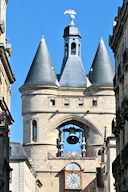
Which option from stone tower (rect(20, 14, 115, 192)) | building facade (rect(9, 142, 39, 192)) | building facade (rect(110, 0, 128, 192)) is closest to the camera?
building facade (rect(110, 0, 128, 192))

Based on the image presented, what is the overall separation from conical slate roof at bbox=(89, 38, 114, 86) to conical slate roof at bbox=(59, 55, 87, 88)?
1.17m

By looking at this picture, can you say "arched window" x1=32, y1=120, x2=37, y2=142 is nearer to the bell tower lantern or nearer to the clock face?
the clock face

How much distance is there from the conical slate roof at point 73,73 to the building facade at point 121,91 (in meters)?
58.7

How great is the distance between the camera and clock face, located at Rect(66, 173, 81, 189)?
340ft

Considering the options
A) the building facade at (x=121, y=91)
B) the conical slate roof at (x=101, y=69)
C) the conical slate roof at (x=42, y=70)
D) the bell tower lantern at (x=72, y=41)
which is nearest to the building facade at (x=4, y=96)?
the building facade at (x=121, y=91)

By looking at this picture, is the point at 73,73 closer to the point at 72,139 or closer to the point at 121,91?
the point at 72,139

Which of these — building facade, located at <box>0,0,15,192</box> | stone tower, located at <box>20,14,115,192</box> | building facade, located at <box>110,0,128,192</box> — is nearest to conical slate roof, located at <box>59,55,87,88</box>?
stone tower, located at <box>20,14,115,192</box>

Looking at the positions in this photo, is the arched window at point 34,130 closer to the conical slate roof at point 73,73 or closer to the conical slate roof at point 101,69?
the conical slate roof at point 73,73

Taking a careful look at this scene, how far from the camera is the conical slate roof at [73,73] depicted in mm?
109938

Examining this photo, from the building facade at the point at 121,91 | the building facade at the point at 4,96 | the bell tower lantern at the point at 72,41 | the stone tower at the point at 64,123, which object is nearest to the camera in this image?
the building facade at the point at 121,91

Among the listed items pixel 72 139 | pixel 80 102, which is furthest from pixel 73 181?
pixel 80 102

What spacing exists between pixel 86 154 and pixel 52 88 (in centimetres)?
911

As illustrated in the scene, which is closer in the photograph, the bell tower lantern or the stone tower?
the stone tower

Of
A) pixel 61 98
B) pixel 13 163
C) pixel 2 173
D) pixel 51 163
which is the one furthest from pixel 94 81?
pixel 2 173
